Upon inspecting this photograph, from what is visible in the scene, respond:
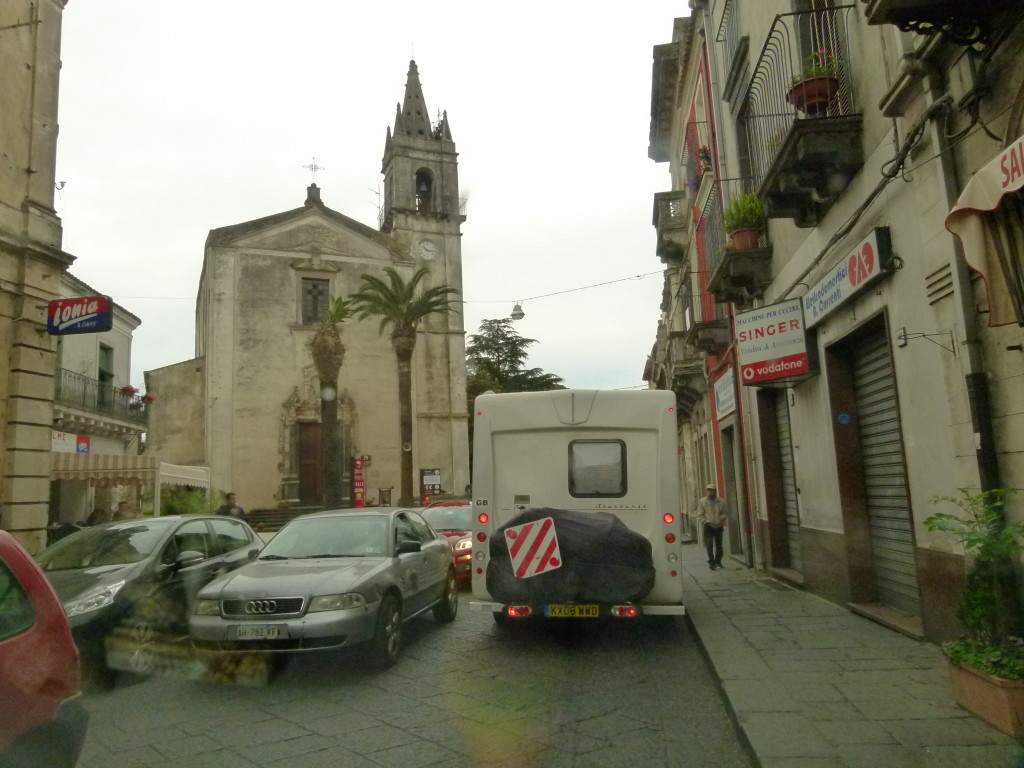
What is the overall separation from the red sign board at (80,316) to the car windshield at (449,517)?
20.7 ft

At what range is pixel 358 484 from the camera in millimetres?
32000

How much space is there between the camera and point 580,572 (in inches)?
299

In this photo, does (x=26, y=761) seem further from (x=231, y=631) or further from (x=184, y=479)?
(x=184, y=479)

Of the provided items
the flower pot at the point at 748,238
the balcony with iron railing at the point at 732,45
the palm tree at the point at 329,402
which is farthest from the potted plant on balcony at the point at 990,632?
the palm tree at the point at 329,402

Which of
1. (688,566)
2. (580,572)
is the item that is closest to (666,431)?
(580,572)

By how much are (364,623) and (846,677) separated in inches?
152

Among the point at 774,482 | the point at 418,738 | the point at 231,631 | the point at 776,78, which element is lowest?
the point at 418,738

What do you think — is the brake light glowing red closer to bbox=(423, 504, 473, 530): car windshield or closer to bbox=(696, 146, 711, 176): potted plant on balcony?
bbox=(423, 504, 473, 530): car windshield

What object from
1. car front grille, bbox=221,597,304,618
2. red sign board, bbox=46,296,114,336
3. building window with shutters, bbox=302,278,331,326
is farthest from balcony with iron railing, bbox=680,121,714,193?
building window with shutters, bbox=302,278,331,326

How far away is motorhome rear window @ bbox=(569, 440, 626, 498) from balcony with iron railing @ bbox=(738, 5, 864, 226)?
3.41 metres

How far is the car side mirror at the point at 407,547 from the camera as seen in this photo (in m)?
8.27

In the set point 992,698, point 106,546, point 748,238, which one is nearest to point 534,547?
point 992,698

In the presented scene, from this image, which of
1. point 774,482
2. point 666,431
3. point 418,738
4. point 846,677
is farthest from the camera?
point 774,482

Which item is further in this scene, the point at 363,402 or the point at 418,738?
the point at 363,402
